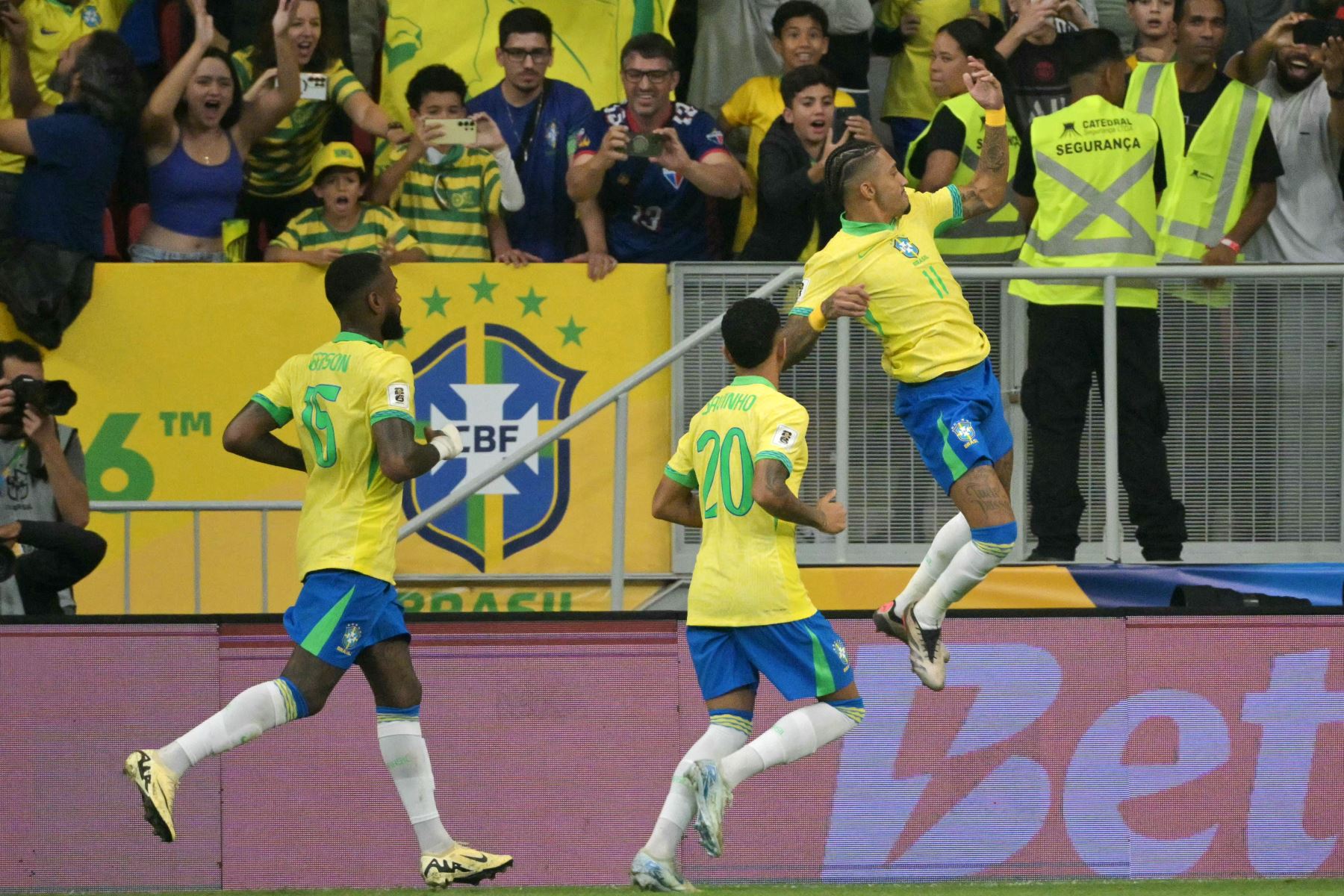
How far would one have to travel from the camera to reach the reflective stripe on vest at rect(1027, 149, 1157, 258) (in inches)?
383

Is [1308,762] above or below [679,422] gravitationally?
below

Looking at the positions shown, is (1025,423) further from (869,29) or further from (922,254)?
(869,29)

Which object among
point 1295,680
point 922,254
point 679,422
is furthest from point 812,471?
point 1295,680

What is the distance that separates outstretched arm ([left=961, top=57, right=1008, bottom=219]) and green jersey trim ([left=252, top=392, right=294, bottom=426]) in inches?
113

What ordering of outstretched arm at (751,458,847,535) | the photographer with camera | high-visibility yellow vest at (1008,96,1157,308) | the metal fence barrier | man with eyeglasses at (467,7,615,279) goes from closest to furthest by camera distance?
outstretched arm at (751,458,847,535) < the photographer with camera < the metal fence barrier < high-visibility yellow vest at (1008,96,1157,308) < man with eyeglasses at (467,7,615,279)

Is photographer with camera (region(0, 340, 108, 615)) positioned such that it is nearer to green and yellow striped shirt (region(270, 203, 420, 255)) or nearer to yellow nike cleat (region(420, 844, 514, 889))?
green and yellow striped shirt (region(270, 203, 420, 255))

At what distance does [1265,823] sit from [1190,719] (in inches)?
21.4

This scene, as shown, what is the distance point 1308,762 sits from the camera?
880 centimetres

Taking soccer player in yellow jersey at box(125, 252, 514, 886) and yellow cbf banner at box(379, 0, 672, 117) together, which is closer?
soccer player in yellow jersey at box(125, 252, 514, 886)

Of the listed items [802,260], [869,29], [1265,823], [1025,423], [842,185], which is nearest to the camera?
[842,185]

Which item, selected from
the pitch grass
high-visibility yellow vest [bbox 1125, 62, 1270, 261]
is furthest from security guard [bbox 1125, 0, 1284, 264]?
the pitch grass

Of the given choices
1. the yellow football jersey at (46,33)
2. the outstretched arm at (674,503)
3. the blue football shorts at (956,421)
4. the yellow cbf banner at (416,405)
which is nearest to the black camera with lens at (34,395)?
the yellow cbf banner at (416,405)

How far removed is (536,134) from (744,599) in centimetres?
427

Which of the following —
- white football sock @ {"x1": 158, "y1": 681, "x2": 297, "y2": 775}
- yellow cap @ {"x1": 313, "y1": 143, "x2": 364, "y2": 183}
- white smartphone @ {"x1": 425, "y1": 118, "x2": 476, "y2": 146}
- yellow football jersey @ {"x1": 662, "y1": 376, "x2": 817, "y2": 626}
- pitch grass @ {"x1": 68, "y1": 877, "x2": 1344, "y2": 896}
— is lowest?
pitch grass @ {"x1": 68, "y1": 877, "x2": 1344, "y2": 896}
